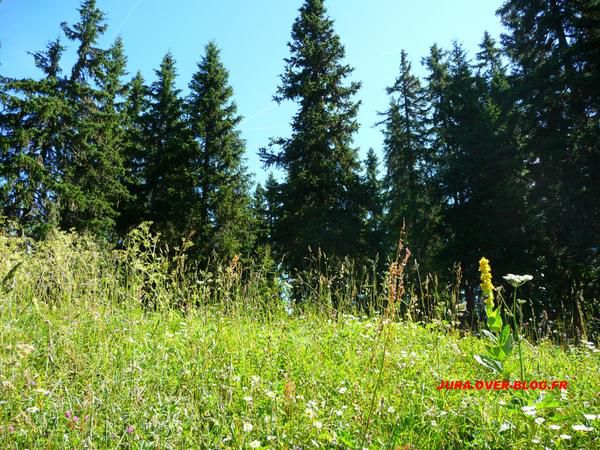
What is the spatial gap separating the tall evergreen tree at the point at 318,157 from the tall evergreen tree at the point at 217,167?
2302 millimetres

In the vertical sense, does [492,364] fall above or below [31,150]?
below

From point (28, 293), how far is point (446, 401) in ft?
15.1

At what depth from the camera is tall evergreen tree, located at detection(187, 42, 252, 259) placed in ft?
57.7

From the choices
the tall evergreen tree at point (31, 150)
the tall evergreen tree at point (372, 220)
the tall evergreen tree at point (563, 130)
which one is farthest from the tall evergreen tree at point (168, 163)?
the tall evergreen tree at point (563, 130)

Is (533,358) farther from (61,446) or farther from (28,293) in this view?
(28,293)

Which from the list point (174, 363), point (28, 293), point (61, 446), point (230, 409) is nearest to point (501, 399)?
point (230, 409)

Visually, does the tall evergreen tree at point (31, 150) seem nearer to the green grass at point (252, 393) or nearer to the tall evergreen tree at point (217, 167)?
the tall evergreen tree at point (217, 167)

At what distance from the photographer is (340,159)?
658 inches

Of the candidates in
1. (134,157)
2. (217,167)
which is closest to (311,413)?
(217,167)

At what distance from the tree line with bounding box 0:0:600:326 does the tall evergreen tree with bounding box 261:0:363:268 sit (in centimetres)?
6

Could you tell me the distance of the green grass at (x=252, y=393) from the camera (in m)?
2.23

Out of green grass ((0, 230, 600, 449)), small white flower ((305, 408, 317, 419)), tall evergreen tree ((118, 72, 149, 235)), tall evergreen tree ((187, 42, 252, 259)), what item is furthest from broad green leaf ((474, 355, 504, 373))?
tall evergreen tree ((118, 72, 149, 235))

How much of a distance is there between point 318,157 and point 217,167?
17.6ft

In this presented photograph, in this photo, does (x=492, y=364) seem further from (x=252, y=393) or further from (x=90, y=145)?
(x=90, y=145)
